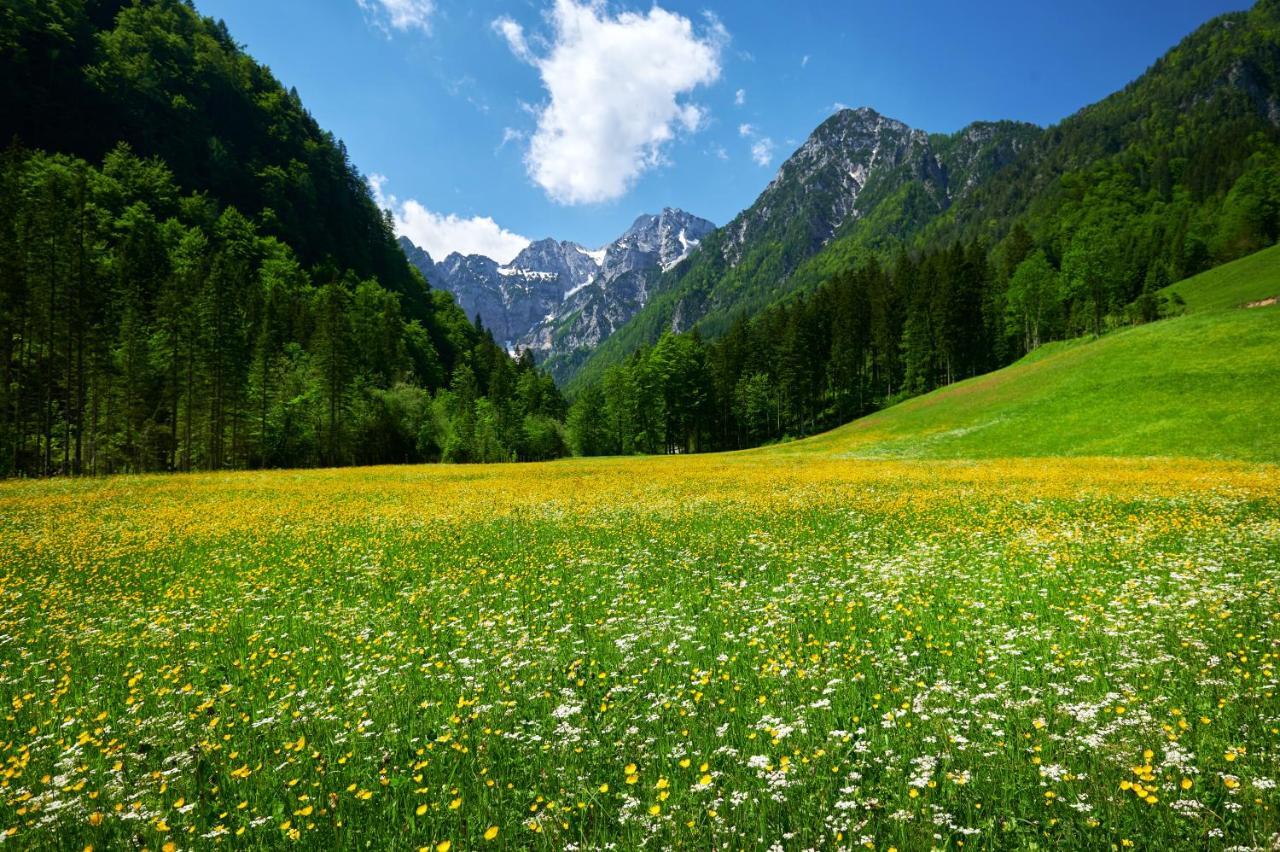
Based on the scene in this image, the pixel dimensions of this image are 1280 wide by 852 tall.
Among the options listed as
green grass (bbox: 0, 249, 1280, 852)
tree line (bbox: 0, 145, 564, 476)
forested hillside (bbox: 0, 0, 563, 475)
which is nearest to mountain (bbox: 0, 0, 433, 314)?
forested hillside (bbox: 0, 0, 563, 475)

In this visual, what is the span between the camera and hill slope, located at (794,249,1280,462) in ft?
112

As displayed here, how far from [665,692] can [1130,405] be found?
50.8 meters

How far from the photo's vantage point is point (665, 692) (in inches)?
250

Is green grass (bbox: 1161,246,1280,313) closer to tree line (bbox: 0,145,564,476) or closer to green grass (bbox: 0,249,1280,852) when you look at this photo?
green grass (bbox: 0,249,1280,852)

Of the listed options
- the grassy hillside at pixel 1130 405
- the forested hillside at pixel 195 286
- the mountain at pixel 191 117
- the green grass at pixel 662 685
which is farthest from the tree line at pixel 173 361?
the grassy hillside at pixel 1130 405

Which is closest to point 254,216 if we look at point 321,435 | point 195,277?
point 195,277

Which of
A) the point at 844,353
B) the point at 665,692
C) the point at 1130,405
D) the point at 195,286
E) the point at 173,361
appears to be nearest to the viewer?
the point at 665,692

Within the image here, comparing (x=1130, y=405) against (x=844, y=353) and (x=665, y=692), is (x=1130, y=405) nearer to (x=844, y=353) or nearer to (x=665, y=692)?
(x=665, y=692)

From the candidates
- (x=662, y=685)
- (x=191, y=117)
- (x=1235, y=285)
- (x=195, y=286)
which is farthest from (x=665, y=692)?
(x=191, y=117)

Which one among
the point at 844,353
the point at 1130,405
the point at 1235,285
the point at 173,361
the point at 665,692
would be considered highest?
the point at 1235,285

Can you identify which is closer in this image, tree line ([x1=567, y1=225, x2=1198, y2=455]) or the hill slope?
the hill slope

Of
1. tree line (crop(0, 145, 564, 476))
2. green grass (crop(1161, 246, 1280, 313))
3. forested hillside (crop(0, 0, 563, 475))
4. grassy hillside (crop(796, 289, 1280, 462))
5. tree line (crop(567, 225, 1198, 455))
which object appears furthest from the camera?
tree line (crop(567, 225, 1198, 455))

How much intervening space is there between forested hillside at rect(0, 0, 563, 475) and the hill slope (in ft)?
176

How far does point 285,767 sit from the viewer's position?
5.15 m
